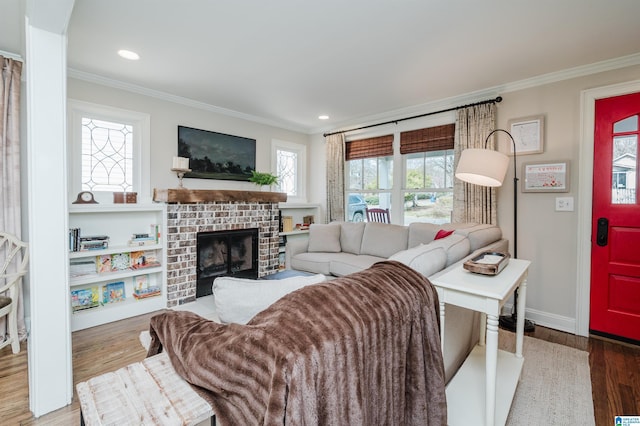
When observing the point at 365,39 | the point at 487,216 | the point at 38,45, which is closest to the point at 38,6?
the point at 38,45

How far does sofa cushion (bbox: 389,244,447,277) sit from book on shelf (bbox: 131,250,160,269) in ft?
9.28

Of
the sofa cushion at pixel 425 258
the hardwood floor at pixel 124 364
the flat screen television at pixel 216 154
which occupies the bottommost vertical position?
the hardwood floor at pixel 124 364

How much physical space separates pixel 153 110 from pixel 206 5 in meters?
1.94

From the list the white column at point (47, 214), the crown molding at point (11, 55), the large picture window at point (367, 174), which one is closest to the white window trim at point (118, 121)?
the crown molding at point (11, 55)

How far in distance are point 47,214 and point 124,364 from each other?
123cm

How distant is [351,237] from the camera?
163 inches

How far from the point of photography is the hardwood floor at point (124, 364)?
5.69 feet

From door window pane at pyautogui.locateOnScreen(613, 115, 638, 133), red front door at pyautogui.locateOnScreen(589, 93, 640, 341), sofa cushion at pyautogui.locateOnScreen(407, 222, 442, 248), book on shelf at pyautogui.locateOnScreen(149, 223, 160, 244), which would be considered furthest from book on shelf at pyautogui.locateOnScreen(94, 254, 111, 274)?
door window pane at pyautogui.locateOnScreen(613, 115, 638, 133)

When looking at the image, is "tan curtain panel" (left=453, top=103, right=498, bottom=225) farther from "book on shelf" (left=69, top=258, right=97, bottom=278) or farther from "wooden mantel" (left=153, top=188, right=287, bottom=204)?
"book on shelf" (left=69, top=258, right=97, bottom=278)

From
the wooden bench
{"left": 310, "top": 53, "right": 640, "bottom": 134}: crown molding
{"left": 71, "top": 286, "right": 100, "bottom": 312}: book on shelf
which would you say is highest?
{"left": 310, "top": 53, "right": 640, "bottom": 134}: crown molding

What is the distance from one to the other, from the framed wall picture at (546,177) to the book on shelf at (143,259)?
404cm

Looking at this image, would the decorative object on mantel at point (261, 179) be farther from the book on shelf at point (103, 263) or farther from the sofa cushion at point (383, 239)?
the book on shelf at point (103, 263)

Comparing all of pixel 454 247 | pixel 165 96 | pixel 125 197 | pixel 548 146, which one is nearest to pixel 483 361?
pixel 454 247

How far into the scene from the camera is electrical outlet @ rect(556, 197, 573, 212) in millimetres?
2861
